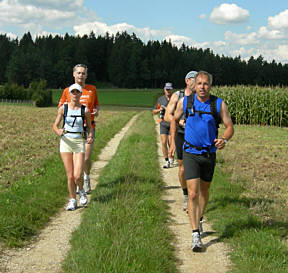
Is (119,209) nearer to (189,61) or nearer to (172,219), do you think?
(172,219)

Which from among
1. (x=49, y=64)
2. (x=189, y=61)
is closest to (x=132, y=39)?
(x=189, y=61)

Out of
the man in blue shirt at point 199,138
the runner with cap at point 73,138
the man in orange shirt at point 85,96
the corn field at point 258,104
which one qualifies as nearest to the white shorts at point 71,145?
the runner with cap at point 73,138

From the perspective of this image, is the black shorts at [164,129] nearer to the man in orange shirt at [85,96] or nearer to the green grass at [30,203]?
the green grass at [30,203]

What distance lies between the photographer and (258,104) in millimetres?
27531

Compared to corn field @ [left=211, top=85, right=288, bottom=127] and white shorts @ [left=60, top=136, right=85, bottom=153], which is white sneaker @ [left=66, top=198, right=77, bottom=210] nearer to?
white shorts @ [left=60, top=136, right=85, bottom=153]

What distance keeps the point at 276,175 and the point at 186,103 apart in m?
5.46

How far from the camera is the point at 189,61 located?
14225cm

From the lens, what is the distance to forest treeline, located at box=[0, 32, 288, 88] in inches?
4771

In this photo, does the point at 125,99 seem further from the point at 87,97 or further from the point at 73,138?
the point at 73,138

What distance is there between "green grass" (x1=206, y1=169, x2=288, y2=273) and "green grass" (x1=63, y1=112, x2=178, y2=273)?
0.77 m

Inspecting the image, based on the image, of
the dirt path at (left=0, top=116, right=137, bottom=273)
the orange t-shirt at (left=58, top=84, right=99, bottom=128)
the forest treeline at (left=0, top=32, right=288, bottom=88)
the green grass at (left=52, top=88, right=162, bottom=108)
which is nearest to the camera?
the dirt path at (left=0, top=116, right=137, bottom=273)

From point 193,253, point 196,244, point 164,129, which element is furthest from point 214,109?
point 164,129

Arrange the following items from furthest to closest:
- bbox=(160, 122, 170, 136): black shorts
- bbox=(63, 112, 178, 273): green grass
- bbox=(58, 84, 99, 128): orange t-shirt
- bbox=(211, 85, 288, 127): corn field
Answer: bbox=(211, 85, 288, 127): corn field
bbox=(160, 122, 170, 136): black shorts
bbox=(58, 84, 99, 128): orange t-shirt
bbox=(63, 112, 178, 273): green grass

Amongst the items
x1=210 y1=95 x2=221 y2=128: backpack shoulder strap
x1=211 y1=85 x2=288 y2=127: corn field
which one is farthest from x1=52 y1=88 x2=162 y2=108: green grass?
x1=210 y1=95 x2=221 y2=128: backpack shoulder strap
